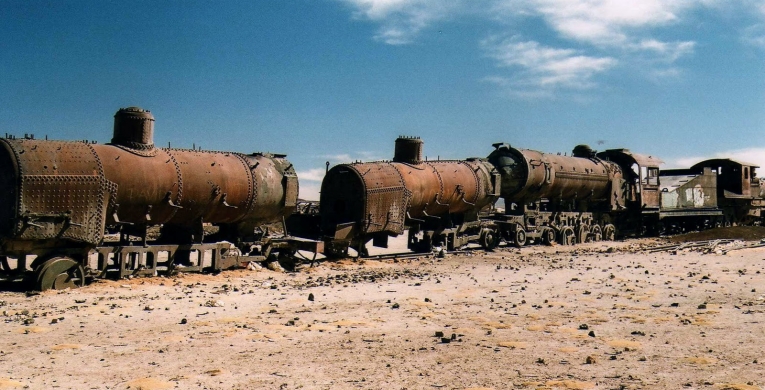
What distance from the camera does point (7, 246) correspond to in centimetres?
1108

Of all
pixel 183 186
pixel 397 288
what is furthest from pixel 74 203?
pixel 397 288

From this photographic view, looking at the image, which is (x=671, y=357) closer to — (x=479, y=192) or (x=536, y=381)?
(x=536, y=381)

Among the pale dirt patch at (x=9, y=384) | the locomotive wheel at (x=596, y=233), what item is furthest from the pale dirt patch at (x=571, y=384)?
the locomotive wheel at (x=596, y=233)

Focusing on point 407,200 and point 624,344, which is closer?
point 624,344

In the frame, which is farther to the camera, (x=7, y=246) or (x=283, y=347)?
(x=7, y=246)

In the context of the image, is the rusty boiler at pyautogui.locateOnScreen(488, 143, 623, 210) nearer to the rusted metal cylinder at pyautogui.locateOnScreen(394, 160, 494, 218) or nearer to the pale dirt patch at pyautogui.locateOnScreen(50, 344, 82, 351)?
the rusted metal cylinder at pyautogui.locateOnScreen(394, 160, 494, 218)

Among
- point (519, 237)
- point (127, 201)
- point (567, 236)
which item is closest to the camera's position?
point (127, 201)

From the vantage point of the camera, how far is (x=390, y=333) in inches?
321

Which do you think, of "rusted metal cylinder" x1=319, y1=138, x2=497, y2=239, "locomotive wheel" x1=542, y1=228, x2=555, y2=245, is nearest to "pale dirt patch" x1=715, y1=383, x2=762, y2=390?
"rusted metal cylinder" x1=319, y1=138, x2=497, y2=239

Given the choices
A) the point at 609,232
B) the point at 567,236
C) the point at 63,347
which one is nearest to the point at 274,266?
the point at 63,347

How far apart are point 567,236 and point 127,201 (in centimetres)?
1770

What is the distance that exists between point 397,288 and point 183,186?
504 cm

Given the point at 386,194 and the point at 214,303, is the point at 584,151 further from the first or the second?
the point at 214,303

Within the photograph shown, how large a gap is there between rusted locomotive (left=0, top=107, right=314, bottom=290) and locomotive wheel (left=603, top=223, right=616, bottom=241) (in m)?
17.0
